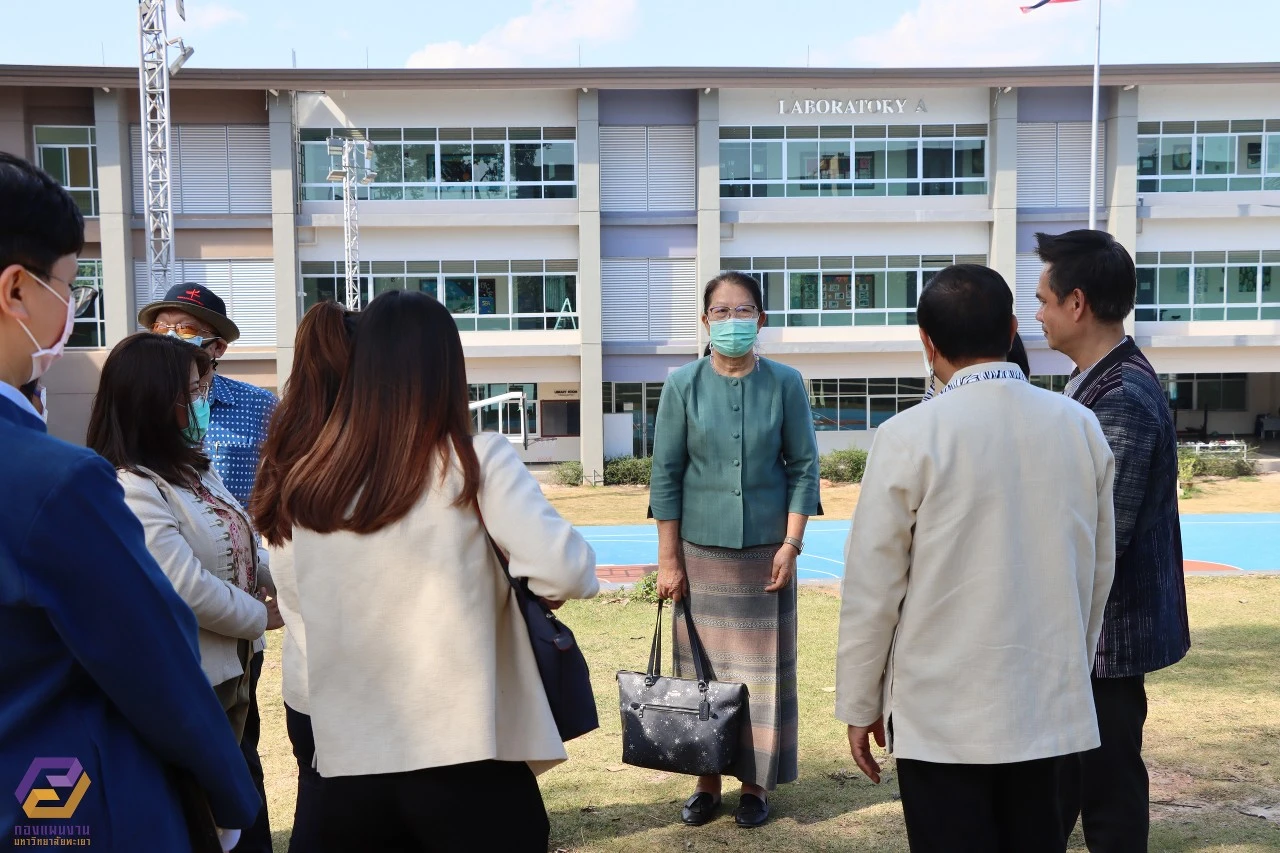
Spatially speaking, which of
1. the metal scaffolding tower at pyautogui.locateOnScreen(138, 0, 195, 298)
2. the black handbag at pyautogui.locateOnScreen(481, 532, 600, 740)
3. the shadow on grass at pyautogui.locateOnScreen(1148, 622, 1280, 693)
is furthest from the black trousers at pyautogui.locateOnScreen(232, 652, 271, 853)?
the metal scaffolding tower at pyautogui.locateOnScreen(138, 0, 195, 298)

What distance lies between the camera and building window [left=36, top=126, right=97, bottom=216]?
87.3 feet

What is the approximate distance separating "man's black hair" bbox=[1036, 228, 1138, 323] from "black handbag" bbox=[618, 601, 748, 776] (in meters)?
1.89

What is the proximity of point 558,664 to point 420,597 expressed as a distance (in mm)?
352

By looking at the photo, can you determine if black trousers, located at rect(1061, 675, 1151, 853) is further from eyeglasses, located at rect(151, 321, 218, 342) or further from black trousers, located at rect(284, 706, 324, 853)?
eyeglasses, located at rect(151, 321, 218, 342)

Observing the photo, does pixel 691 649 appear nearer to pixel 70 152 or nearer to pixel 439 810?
pixel 439 810

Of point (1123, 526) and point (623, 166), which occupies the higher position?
point (623, 166)

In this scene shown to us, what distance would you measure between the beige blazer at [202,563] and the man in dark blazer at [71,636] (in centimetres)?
137

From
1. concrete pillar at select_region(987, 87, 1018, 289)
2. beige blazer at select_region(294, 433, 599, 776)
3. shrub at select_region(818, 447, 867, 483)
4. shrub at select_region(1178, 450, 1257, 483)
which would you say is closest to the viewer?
Result: beige blazer at select_region(294, 433, 599, 776)

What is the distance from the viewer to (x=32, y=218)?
1677mm

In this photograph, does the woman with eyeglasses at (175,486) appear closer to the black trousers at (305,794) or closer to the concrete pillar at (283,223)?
the black trousers at (305,794)

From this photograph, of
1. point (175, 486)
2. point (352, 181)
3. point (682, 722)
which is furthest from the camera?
point (352, 181)

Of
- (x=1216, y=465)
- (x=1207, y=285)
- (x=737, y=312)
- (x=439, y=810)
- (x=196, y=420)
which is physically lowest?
(x=1216, y=465)

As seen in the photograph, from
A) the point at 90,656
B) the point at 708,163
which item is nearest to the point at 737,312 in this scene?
the point at 90,656

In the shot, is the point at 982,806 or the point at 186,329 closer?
the point at 982,806
